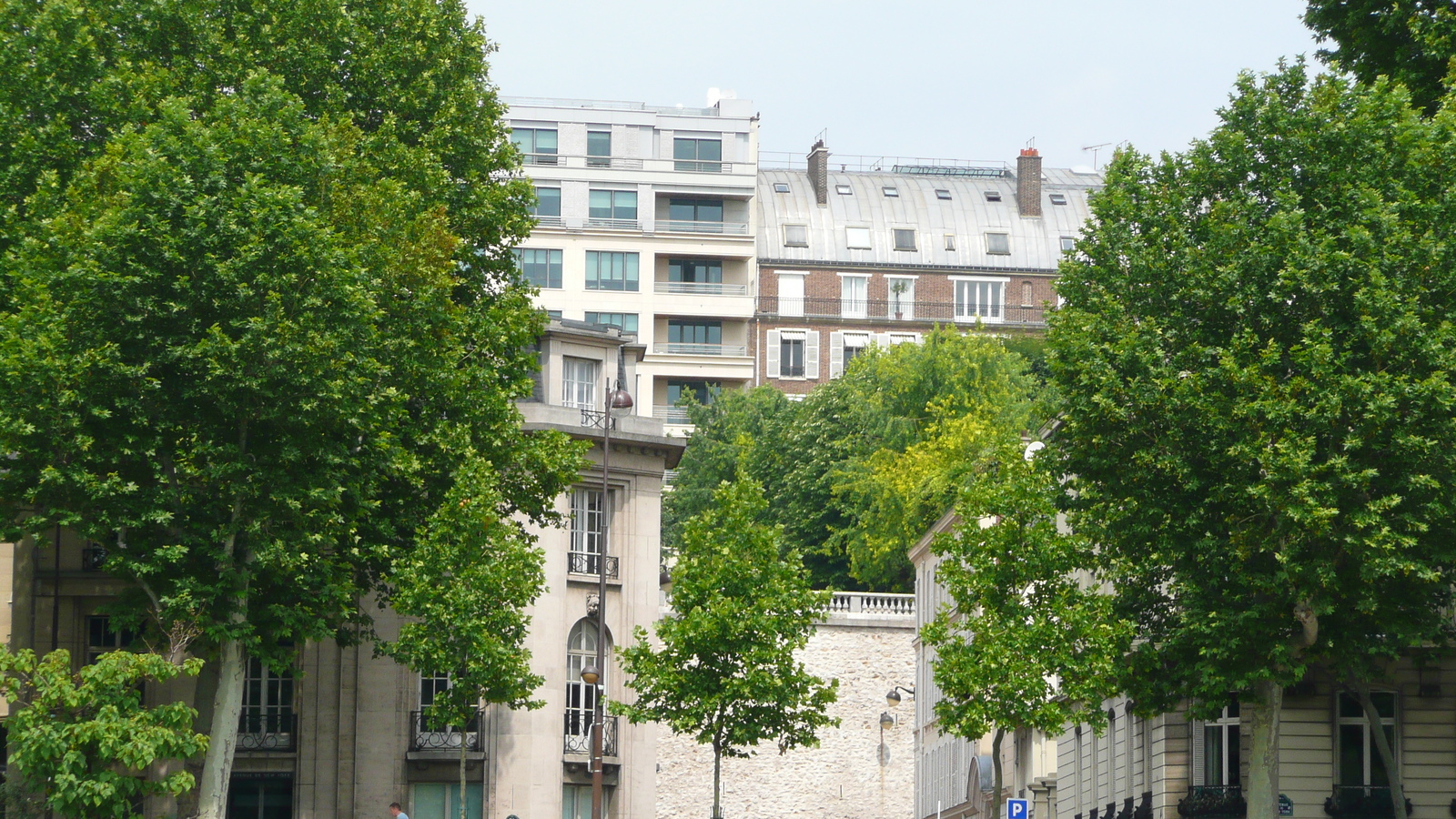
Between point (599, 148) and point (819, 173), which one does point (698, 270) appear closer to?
point (599, 148)

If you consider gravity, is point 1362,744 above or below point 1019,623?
below

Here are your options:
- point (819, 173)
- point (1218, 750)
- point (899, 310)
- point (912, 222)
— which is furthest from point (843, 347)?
point (1218, 750)

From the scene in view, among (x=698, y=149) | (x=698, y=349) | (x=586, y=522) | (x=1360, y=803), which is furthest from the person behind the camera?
(x=698, y=149)

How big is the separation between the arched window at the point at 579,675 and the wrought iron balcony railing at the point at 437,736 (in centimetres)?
262

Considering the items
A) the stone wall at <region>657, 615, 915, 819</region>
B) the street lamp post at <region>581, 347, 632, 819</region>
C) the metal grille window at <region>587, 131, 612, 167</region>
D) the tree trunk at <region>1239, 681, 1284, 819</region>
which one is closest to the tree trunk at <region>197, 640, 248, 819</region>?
the street lamp post at <region>581, 347, 632, 819</region>

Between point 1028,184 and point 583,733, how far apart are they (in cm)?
6239

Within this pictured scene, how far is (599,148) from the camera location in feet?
327

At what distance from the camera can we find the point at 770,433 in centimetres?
8506

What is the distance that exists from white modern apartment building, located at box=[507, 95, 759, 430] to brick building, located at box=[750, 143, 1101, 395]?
91.1 inches

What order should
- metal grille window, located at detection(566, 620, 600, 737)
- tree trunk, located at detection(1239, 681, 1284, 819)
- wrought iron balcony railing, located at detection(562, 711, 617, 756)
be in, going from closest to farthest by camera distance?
tree trunk, located at detection(1239, 681, 1284, 819) → wrought iron balcony railing, located at detection(562, 711, 617, 756) → metal grille window, located at detection(566, 620, 600, 737)

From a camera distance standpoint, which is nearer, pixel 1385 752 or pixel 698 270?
pixel 1385 752

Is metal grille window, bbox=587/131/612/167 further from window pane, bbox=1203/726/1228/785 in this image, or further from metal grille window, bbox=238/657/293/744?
window pane, bbox=1203/726/1228/785

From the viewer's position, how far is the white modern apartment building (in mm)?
98375

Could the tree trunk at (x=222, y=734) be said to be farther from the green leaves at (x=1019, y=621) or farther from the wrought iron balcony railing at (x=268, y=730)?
the green leaves at (x=1019, y=621)
